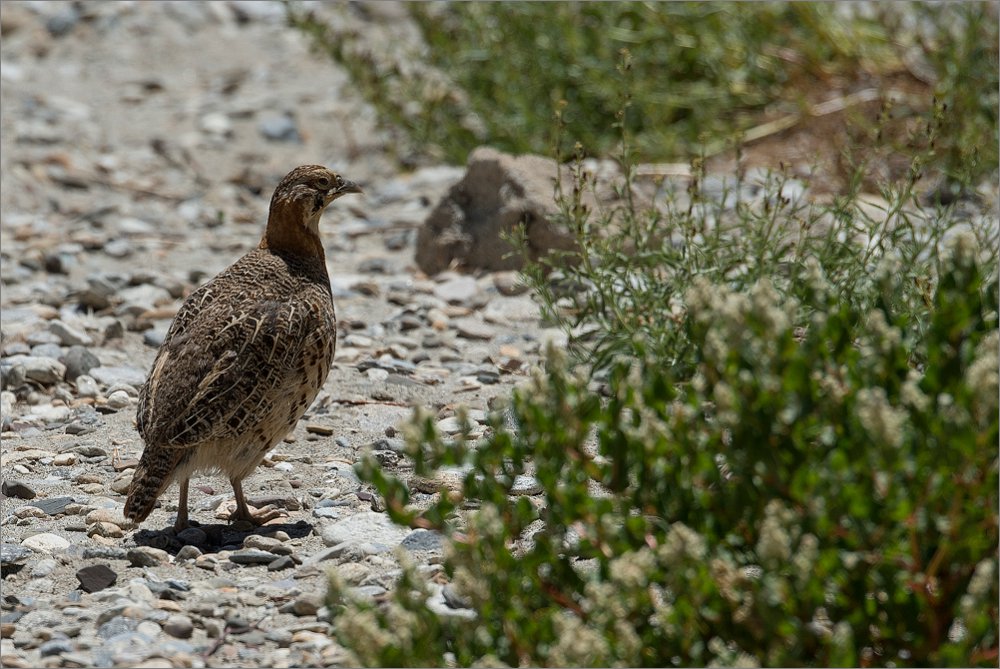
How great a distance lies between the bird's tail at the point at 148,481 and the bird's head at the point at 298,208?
1.25 meters

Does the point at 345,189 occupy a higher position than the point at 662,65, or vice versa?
the point at 662,65

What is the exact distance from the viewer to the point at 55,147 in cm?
1082

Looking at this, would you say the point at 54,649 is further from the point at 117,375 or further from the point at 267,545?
the point at 117,375

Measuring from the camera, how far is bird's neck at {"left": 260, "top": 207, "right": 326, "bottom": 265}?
19.0 feet

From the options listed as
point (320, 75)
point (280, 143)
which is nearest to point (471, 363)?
point (280, 143)

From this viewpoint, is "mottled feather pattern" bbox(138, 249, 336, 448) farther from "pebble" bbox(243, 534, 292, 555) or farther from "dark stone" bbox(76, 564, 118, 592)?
"dark stone" bbox(76, 564, 118, 592)

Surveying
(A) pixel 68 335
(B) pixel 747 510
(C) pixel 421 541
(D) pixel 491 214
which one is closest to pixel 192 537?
(C) pixel 421 541

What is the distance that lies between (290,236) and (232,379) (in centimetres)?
95

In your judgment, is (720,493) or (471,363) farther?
(471,363)

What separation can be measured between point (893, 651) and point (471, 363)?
3.84 metres

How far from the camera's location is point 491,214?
816cm

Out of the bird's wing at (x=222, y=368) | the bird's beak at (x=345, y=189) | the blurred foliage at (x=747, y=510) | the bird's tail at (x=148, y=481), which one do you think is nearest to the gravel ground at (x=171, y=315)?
the bird's tail at (x=148, y=481)

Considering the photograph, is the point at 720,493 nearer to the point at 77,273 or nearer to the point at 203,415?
the point at 203,415

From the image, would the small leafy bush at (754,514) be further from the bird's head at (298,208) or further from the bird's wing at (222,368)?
the bird's head at (298,208)
